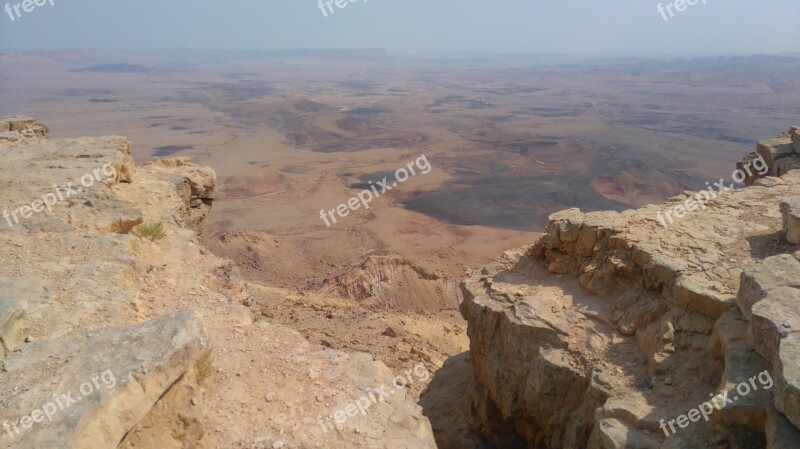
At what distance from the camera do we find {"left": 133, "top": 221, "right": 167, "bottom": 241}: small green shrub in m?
7.11

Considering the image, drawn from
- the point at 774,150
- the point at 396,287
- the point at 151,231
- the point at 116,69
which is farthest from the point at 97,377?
the point at 116,69

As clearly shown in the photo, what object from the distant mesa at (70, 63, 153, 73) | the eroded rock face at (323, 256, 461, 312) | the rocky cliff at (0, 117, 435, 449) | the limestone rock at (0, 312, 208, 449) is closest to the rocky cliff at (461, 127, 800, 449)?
the rocky cliff at (0, 117, 435, 449)

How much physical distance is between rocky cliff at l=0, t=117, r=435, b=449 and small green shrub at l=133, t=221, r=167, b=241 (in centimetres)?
2

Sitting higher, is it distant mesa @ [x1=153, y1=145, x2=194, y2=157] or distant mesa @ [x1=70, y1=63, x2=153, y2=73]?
distant mesa @ [x1=70, y1=63, x2=153, y2=73]

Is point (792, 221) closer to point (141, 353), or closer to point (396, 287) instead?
point (141, 353)

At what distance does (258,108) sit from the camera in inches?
2717

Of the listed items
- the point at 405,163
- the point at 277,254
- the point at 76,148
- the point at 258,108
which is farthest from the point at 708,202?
the point at 258,108

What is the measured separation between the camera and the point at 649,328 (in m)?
5.71

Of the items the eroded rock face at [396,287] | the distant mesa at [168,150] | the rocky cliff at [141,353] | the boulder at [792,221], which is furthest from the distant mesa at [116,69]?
the boulder at [792,221]

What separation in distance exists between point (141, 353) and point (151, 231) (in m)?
3.88

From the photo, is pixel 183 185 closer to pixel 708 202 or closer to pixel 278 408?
pixel 278 408

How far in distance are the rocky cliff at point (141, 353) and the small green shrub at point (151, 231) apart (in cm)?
2

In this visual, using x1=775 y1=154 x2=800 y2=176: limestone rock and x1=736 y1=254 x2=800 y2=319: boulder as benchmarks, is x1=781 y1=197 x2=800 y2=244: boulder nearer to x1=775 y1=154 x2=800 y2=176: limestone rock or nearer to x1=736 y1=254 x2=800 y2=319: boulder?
x1=736 y1=254 x2=800 y2=319: boulder

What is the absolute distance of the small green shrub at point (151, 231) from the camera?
23.3 feet
